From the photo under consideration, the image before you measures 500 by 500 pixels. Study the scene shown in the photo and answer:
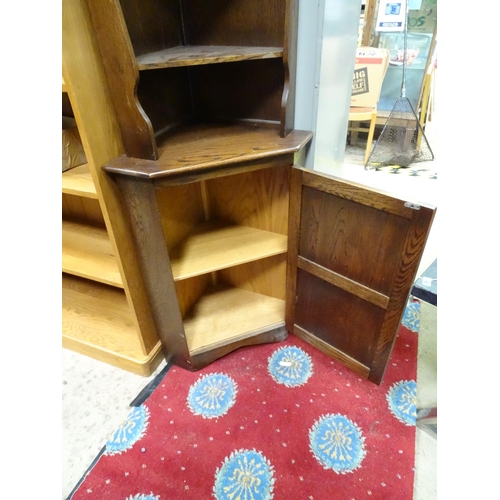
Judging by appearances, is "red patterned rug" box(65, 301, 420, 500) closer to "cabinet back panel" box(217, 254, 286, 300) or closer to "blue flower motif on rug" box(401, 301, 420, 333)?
"blue flower motif on rug" box(401, 301, 420, 333)

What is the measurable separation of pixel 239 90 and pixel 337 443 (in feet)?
4.26

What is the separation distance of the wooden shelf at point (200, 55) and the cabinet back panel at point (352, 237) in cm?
43

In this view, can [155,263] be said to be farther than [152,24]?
Yes

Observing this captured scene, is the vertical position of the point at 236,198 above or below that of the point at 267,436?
above

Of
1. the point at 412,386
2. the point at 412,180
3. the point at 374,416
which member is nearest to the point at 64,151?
the point at 374,416

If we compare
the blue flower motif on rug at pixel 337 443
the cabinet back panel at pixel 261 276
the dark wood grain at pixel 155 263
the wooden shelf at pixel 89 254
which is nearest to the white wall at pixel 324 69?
the cabinet back panel at pixel 261 276

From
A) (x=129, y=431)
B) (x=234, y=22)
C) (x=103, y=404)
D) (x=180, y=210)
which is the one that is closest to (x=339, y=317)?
(x=180, y=210)

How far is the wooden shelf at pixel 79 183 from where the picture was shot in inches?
39.7

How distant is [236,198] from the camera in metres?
1.44

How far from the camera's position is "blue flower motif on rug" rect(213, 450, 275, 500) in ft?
3.37

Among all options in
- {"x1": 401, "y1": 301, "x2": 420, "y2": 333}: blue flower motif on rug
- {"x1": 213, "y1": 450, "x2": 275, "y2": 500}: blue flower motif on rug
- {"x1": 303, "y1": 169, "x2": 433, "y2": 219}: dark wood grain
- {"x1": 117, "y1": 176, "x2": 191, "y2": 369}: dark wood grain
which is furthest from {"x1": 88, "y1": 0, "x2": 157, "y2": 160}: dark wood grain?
{"x1": 401, "y1": 301, "x2": 420, "y2": 333}: blue flower motif on rug

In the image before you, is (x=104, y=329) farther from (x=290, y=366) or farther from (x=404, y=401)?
(x=404, y=401)

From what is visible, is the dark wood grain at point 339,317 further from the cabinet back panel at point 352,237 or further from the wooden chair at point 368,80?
the wooden chair at point 368,80

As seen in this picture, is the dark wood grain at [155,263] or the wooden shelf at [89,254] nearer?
the dark wood grain at [155,263]
